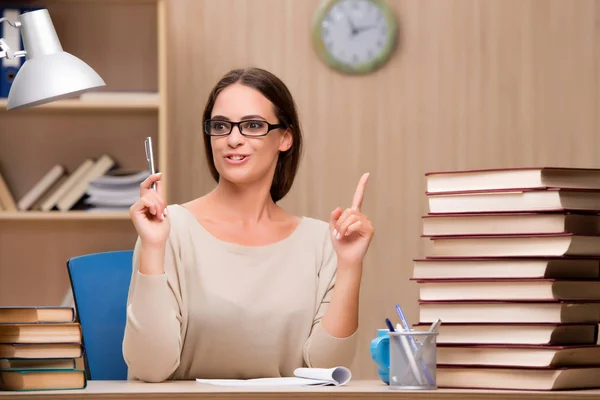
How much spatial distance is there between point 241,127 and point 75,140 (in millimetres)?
1736

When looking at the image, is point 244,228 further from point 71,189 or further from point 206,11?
point 206,11

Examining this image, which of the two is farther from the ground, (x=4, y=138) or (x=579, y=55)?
(x=579, y=55)

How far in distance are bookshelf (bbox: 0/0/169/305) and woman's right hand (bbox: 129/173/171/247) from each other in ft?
6.61

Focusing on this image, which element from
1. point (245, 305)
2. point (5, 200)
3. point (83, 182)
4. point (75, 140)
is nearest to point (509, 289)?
point (245, 305)

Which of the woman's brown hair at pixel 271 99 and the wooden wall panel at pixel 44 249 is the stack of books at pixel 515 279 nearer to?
the woman's brown hair at pixel 271 99

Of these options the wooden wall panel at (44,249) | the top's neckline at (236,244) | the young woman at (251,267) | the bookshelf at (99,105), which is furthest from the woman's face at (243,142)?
the wooden wall panel at (44,249)

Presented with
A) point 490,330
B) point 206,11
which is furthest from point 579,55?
point 490,330

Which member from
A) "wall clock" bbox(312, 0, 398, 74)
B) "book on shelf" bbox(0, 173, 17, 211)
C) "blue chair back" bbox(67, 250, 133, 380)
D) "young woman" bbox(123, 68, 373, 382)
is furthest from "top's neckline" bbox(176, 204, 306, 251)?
"wall clock" bbox(312, 0, 398, 74)

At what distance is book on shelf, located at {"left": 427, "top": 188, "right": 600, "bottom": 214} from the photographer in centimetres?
145

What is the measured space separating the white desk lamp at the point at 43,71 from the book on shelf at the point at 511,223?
646mm

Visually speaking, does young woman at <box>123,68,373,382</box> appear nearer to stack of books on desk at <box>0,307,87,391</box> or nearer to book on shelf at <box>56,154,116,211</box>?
stack of books on desk at <box>0,307,87,391</box>

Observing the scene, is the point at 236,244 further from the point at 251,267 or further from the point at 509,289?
the point at 509,289

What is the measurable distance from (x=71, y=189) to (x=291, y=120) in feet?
A: 4.78

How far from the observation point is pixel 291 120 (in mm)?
2326
